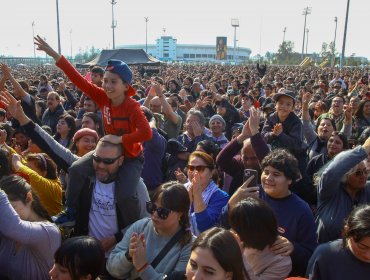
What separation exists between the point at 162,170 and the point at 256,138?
5.54 ft

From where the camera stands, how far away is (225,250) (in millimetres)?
2047

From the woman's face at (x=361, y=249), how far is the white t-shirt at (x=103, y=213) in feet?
5.59

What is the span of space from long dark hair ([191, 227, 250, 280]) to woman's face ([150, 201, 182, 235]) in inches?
19.9

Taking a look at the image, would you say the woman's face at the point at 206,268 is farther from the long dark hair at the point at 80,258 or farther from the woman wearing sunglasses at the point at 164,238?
the long dark hair at the point at 80,258

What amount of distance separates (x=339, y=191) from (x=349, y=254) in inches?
42.2

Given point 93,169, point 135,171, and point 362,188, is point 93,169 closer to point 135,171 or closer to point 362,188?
point 135,171

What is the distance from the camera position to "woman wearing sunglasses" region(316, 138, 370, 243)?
3123 mm

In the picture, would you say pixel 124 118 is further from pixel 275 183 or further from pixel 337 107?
pixel 337 107

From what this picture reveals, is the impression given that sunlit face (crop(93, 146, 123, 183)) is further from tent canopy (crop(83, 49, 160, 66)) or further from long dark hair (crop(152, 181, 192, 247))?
tent canopy (crop(83, 49, 160, 66))

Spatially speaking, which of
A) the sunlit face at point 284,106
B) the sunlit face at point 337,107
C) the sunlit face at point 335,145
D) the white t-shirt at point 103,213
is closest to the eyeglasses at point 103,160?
the white t-shirt at point 103,213

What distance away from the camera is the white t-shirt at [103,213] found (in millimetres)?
3193

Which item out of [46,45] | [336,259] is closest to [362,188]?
[336,259]

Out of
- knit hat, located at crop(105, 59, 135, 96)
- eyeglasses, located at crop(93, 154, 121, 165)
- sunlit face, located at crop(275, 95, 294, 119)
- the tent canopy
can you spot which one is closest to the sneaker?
eyeglasses, located at crop(93, 154, 121, 165)

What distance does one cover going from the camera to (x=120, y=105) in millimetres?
3832
